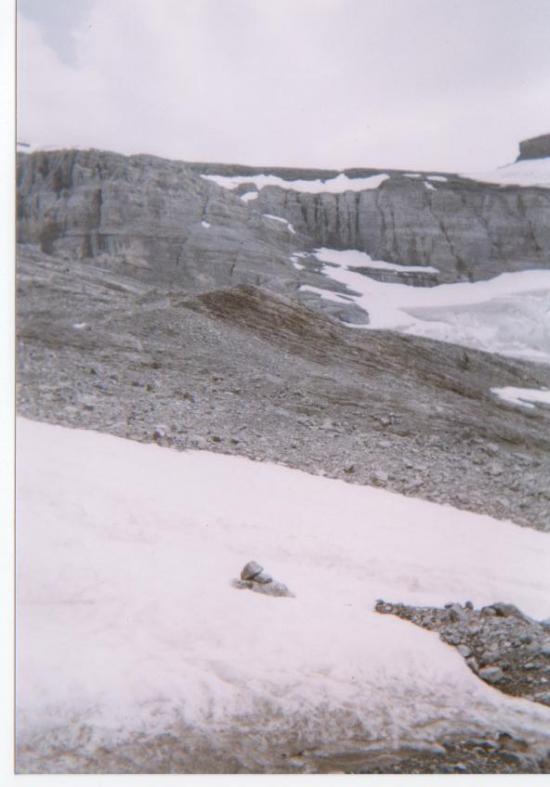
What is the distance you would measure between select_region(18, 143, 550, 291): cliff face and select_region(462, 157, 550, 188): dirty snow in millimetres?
549

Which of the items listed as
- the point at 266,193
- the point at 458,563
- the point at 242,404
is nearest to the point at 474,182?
the point at 266,193

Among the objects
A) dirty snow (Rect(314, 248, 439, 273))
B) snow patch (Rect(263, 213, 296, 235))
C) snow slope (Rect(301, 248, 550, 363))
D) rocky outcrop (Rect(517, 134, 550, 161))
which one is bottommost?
snow slope (Rect(301, 248, 550, 363))

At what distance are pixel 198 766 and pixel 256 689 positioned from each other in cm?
62

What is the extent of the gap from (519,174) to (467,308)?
142 inches

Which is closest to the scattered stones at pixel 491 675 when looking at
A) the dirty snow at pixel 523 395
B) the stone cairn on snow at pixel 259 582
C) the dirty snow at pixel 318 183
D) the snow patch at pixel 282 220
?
the stone cairn on snow at pixel 259 582

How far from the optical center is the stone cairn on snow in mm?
5594

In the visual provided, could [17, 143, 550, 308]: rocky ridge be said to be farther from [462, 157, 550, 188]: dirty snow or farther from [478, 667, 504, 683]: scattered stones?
[478, 667, 504, 683]: scattered stones

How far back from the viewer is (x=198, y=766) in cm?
428

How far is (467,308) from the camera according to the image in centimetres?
1709

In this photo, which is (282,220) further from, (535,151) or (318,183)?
(535,151)

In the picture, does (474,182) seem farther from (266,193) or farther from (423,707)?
(423,707)

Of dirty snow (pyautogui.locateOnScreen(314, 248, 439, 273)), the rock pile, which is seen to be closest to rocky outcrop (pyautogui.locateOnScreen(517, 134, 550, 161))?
the rock pile

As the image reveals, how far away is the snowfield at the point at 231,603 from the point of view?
4.40 m
